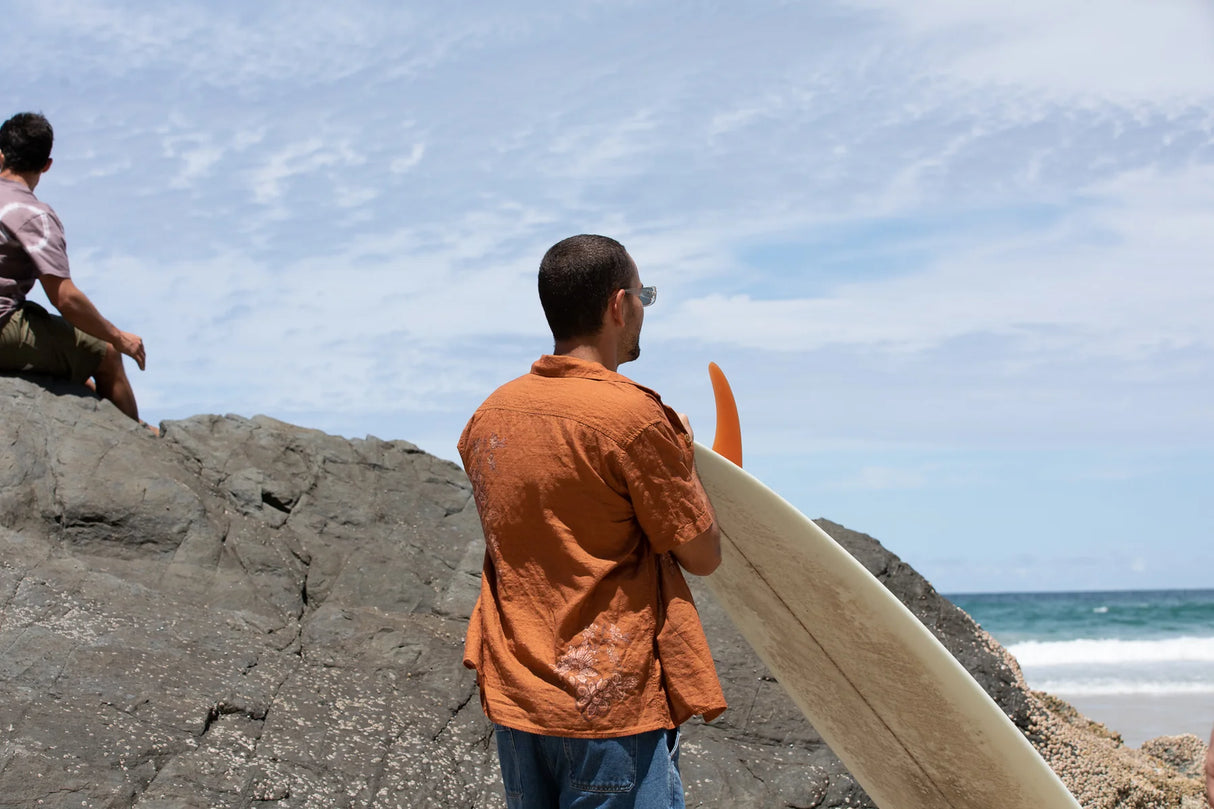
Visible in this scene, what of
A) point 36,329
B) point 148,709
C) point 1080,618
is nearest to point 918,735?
point 148,709

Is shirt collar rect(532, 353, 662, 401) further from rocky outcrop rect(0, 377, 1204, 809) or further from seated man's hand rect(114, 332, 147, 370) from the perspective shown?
seated man's hand rect(114, 332, 147, 370)

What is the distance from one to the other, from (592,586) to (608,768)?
1.02 ft

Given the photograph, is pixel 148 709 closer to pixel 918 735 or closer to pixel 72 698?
pixel 72 698

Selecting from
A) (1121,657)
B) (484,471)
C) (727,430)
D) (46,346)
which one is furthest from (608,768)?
(1121,657)

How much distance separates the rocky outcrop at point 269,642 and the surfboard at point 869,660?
32.1 inches

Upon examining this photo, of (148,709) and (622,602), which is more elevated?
(622,602)

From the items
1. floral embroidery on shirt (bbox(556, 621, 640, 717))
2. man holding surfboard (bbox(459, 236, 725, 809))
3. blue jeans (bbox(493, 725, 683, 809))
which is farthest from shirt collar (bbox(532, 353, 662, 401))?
blue jeans (bbox(493, 725, 683, 809))

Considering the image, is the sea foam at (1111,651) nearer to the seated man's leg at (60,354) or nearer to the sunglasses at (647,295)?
the seated man's leg at (60,354)

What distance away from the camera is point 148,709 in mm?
3244

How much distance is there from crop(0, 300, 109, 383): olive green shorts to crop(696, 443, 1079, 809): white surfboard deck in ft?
11.0

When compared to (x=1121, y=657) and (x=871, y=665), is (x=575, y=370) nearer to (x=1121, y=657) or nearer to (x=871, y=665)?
(x=871, y=665)

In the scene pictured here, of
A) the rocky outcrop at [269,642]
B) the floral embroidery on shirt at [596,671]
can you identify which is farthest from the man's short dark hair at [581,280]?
the rocky outcrop at [269,642]

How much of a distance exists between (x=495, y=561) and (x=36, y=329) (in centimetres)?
365

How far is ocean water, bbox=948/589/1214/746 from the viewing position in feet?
43.5
